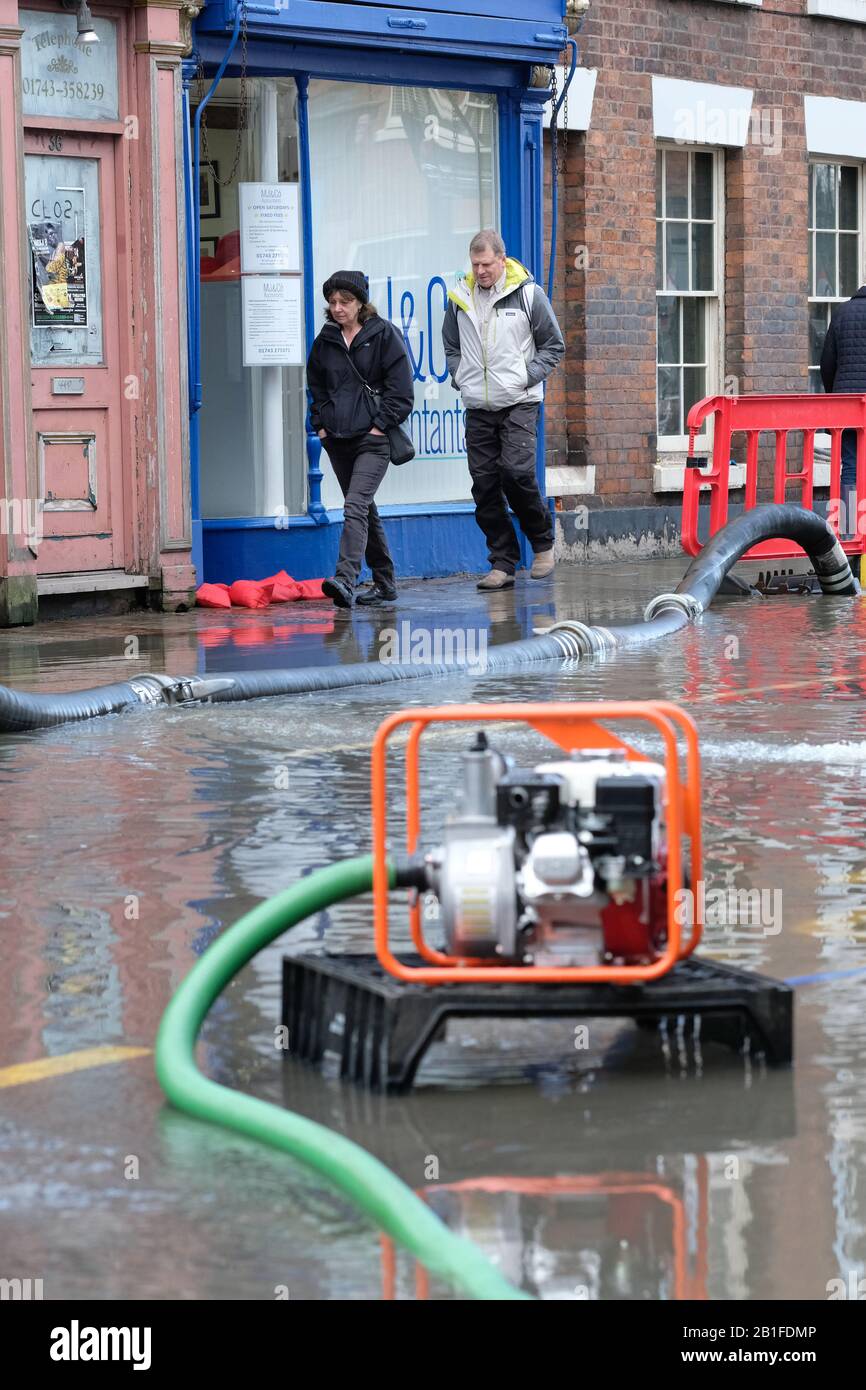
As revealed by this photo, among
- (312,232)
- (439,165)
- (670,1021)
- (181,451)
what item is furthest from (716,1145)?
(439,165)

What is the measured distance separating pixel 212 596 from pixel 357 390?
1629mm

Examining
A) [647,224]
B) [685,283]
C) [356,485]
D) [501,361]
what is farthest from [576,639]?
[685,283]

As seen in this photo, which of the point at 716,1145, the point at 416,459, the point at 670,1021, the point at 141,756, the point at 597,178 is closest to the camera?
the point at 716,1145

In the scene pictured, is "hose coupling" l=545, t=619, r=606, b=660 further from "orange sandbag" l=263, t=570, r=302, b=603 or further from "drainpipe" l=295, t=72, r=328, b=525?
"drainpipe" l=295, t=72, r=328, b=525

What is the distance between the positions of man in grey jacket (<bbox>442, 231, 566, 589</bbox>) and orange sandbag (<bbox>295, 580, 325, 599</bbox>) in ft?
3.33

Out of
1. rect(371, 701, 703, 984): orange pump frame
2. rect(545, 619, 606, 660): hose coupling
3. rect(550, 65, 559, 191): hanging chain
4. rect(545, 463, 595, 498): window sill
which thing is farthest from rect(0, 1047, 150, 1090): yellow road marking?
rect(550, 65, 559, 191): hanging chain

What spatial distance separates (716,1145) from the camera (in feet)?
13.3

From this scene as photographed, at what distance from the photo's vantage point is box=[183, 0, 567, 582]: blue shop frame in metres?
15.1

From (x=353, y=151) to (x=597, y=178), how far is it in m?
2.75

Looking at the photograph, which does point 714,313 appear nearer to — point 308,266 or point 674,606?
point 308,266

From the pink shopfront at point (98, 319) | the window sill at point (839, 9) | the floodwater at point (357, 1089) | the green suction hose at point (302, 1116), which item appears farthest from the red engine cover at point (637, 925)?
the window sill at point (839, 9)

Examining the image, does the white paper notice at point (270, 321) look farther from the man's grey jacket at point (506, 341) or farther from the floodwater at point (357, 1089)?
the floodwater at point (357, 1089)

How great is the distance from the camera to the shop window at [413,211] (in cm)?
1650
